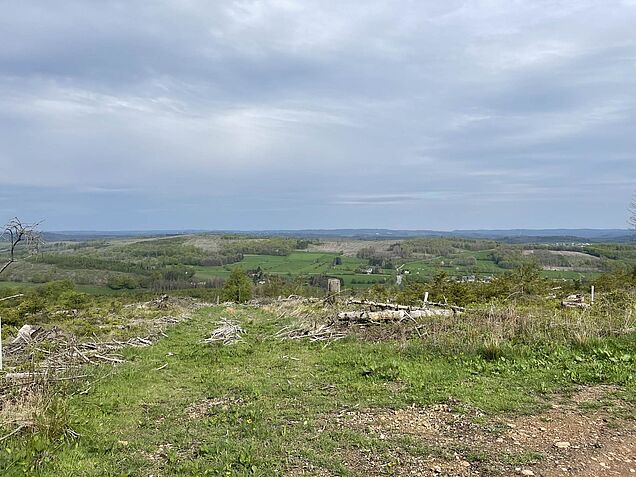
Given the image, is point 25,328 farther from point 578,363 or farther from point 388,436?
point 578,363

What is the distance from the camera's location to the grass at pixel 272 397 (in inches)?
195

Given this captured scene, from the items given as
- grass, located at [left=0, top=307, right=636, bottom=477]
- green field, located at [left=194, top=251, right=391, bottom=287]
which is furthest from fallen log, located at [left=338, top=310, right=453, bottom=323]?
green field, located at [left=194, top=251, right=391, bottom=287]

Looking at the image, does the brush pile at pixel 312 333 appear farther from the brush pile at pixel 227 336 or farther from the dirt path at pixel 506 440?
the dirt path at pixel 506 440

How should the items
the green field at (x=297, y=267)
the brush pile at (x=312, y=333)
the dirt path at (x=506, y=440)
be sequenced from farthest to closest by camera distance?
the green field at (x=297, y=267), the brush pile at (x=312, y=333), the dirt path at (x=506, y=440)

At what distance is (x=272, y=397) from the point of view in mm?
7258

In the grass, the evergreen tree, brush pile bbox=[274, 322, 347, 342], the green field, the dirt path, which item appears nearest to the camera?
the dirt path

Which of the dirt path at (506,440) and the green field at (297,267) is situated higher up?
the dirt path at (506,440)

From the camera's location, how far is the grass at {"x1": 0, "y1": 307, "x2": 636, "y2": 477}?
4.94 m

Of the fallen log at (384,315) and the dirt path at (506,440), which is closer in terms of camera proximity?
the dirt path at (506,440)

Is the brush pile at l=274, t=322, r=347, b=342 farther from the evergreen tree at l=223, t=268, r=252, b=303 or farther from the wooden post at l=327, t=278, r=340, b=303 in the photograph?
the evergreen tree at l=223, t=268, r=252, b=303

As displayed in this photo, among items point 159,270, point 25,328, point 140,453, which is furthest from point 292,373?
point 159,270

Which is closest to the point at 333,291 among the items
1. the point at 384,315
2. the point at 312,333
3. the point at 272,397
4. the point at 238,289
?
the point at 384,315

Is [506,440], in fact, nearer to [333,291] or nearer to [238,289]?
[333,291]

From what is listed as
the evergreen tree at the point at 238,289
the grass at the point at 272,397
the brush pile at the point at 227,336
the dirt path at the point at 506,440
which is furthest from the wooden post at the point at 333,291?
the evergreen tree at the point at 238,289
